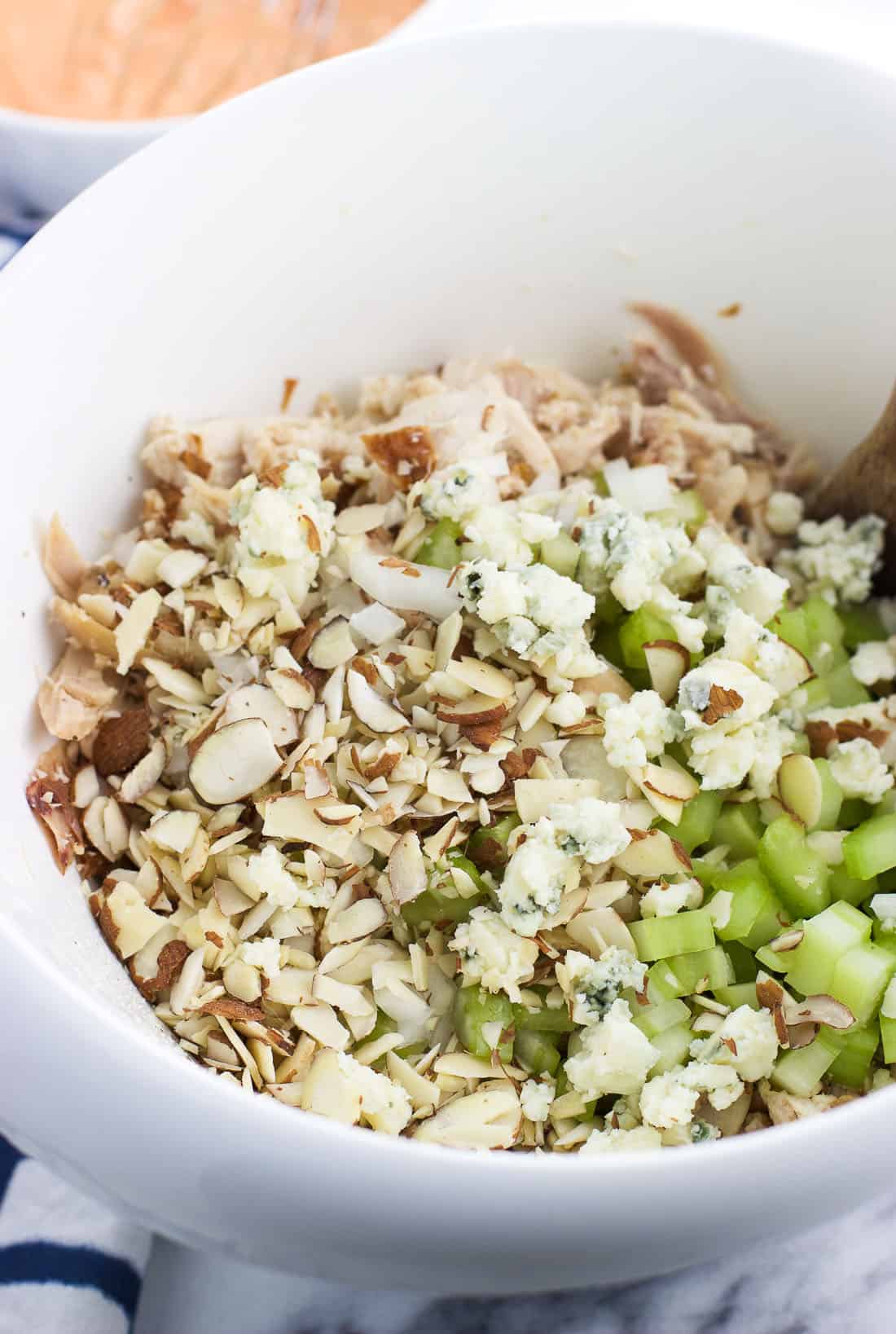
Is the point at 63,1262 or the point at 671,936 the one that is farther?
the point at 63,1262

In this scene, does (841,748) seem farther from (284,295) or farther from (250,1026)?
(284,295)

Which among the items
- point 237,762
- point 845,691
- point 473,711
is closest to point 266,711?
point 237,762

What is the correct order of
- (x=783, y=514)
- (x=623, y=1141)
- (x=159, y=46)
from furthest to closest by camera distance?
(x=159, y=46) < (x=783, y=514) < (x=623, y=1141)

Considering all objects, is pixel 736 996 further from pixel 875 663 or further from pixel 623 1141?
pixel 875 663

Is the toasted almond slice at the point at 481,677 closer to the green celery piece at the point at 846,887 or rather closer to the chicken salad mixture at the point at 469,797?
the chicken salad mixture at the point at 469,797

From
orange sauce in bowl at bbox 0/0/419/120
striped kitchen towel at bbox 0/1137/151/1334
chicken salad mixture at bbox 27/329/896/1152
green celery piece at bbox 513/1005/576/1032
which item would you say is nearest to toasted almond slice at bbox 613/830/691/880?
chicken salad mixture at bbox 27/329/896/1152

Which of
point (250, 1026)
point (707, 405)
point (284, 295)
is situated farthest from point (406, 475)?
point (250, 1026)

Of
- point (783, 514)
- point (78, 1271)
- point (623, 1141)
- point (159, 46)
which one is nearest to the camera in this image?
point (623, 1141)
